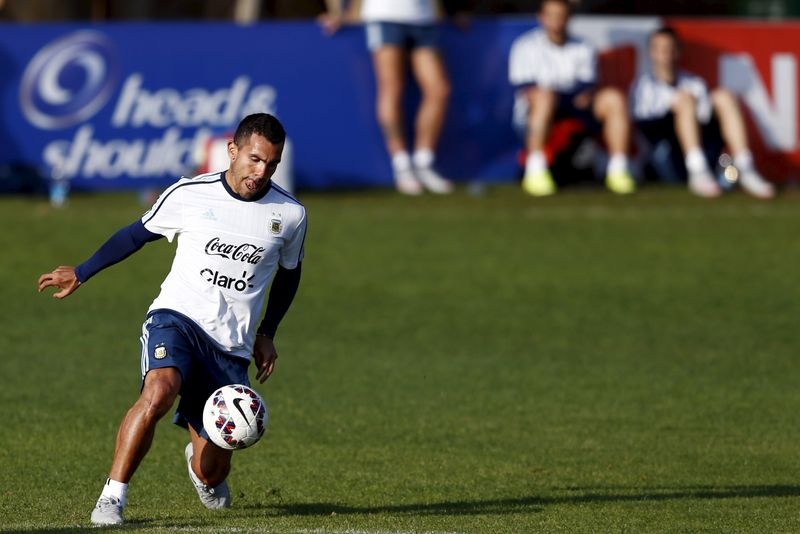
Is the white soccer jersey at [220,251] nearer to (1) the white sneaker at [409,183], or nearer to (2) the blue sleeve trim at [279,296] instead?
(2) the blue sleeve trim at [279,296]

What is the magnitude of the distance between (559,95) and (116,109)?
5048mm

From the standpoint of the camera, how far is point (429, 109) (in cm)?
1864

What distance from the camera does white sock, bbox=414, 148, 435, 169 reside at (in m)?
18.7

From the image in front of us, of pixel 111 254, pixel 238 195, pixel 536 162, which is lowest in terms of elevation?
pixel 536 162

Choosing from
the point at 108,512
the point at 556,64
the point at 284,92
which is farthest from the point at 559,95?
the point at 108,512

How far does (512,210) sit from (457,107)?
1726 mm

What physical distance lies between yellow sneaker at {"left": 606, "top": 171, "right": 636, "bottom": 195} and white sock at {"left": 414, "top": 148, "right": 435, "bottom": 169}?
2064 mm

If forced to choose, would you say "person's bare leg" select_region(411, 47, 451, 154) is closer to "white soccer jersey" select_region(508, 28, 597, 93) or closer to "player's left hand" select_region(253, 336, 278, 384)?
"white soccer jersey" select_region(508, 28, 597, 93)

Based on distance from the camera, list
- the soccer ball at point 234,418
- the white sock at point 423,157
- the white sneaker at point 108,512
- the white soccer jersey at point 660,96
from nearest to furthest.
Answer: the white sneaker at point 108,512 < the soccer ball at point 234,418 < the white sock at point 423,157 < the white soccer jersey at point 660,96

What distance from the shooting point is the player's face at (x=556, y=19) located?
18312mm

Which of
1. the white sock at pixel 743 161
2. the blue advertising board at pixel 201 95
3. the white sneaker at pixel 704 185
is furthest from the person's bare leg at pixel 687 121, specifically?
the blue advertising board at pixel 201 95

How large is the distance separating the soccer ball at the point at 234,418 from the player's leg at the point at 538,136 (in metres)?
11.2

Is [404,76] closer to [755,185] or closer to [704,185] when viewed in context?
[704,185]

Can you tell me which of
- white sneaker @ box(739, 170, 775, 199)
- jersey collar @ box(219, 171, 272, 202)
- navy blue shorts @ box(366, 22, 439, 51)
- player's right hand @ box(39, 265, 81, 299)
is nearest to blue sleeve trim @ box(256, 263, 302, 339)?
jersey collar @ box(219, 171, 272, 202)
